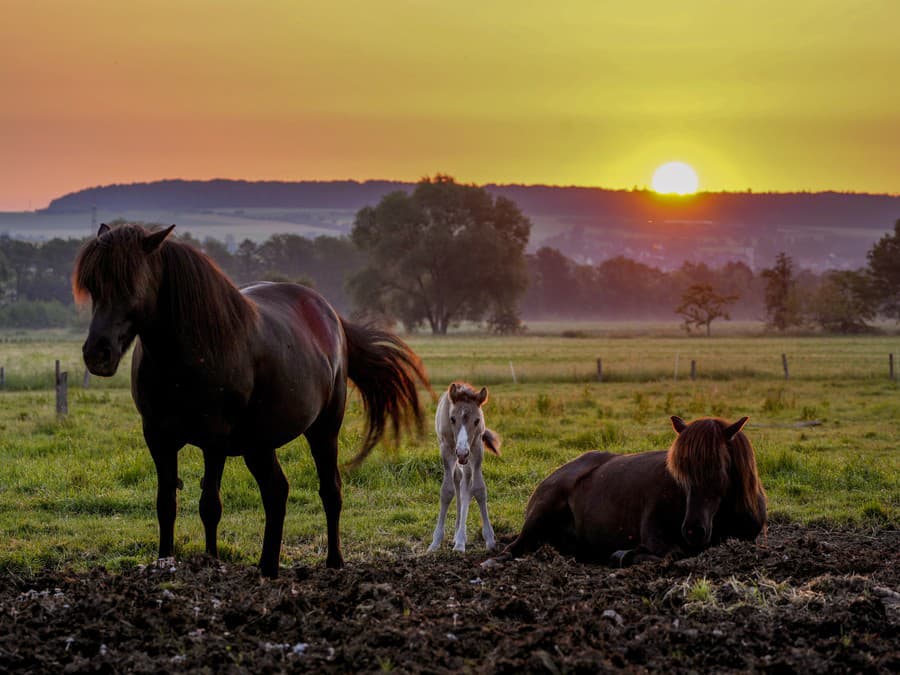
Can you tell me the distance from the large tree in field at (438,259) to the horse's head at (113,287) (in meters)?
71.6

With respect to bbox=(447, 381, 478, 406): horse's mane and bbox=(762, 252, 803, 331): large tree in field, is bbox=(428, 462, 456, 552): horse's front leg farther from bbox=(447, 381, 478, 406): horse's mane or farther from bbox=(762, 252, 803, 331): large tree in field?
bbox=(762, 252, 803, 331): large tree in field

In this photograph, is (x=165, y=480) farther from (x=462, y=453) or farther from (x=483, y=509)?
(x=483, y=509)

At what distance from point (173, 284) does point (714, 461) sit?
3.95 m

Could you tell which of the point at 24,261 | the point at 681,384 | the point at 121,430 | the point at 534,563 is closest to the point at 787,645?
the point at 534,563

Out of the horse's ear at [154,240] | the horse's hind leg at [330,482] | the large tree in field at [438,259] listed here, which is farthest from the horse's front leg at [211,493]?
the large tree in field at [438,259]

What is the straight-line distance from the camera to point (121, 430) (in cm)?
1630

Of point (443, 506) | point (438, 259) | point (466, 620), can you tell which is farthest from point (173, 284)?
point (438, 259)

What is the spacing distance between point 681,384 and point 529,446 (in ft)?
49.7

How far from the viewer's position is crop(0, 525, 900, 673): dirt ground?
187 inches

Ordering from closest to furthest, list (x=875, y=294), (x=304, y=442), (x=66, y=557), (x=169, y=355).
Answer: (x=169, y=355)
(x=66, y=557)
(x=304, y=442)
(x=875, y=294)

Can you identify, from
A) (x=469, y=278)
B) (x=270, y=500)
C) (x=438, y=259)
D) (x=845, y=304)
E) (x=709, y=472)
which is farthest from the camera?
(x=438, y=259)

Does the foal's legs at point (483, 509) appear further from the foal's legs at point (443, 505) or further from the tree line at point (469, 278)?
the tree line at point (469, 278)

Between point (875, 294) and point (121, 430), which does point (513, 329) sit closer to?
point (875, 294)

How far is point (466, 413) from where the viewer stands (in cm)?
930
